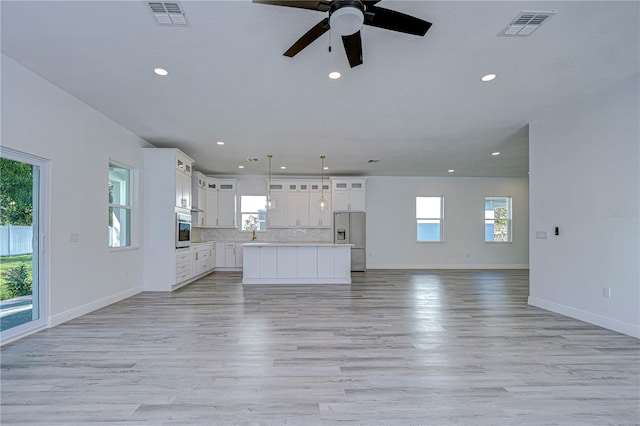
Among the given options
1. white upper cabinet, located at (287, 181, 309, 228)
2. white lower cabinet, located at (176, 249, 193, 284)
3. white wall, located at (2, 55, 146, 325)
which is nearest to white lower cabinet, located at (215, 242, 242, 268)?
white upper cabinet, located at (287, 181, 309, 228)

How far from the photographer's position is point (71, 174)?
380cm

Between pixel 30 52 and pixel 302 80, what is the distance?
2562 mm

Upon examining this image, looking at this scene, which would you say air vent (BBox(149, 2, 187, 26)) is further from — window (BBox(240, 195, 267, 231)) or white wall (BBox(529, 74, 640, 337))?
window (BBox(240, 195, 267, 231))

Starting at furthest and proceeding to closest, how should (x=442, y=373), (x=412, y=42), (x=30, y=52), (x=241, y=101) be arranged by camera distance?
(x=241, y=101) < (x=30, y=52) < (x=412, y=42) < (x=442, y=373)

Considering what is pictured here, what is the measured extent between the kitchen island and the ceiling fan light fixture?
15.8ft

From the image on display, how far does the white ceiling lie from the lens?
2.28 meters

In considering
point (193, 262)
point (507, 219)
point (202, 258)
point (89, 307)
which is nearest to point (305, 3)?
point (89, 307)

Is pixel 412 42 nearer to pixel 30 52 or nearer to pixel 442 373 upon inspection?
pixel 442 373

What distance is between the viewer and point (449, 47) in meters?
2.66

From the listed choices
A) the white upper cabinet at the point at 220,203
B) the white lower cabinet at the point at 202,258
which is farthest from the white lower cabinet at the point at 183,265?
the white upper cabinet at the point at 220,203

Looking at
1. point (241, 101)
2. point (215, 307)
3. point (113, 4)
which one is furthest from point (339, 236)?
point (113, 4)

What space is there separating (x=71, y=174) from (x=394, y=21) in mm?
4178

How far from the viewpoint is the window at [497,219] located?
29.8 feet

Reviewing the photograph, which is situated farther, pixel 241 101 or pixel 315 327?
pixel 241 101
